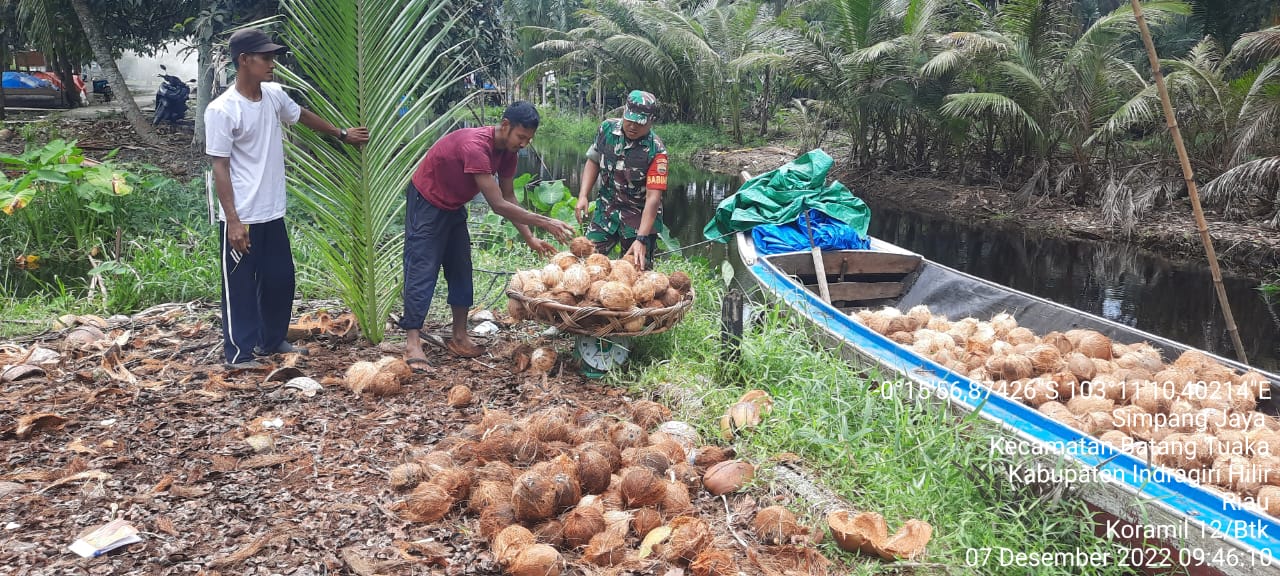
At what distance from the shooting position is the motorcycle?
14.9 m

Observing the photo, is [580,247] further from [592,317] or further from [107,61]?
[107,61]

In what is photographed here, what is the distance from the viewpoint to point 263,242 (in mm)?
3924

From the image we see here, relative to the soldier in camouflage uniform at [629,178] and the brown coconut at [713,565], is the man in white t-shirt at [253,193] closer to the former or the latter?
the soldier in camouflage uniform at [629,178]

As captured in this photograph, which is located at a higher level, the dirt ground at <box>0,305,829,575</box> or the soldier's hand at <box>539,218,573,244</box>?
the soldier's hand at <box>539,218,573,244</box>

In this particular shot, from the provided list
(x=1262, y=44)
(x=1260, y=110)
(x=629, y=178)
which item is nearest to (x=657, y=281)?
(x=629, y=178)

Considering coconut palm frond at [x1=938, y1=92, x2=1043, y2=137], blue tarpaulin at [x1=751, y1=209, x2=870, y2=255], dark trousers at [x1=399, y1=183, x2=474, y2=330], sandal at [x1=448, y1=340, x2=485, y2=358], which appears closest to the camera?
dark trousers at [x1=399, y1=183, x2=474, y2=330]

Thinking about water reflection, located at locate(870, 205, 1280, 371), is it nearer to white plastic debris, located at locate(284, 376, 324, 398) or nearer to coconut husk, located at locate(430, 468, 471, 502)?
coconut husk, located at locate(430, 468, 471, 502)

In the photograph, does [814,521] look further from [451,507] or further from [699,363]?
[699,363]

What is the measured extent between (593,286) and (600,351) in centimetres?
41

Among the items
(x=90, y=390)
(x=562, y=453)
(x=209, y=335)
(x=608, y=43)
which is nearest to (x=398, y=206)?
(x=209, y=335)

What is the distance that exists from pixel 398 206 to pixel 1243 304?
8684 mm

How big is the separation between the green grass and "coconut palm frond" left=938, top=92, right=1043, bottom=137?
30.1 ft

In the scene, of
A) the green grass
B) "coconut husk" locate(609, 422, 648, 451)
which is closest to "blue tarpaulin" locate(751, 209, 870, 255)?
the green grass

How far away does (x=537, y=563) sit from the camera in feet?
7.79
